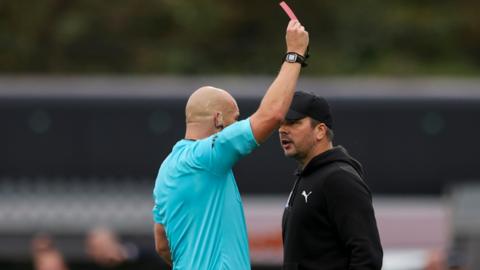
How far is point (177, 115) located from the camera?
15227 millimetres

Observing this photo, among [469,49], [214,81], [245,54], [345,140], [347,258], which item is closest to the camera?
[347,258]

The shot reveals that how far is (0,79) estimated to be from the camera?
691 inches

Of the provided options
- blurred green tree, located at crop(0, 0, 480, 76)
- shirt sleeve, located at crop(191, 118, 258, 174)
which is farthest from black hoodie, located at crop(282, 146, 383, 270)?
blurred green tree, located at crop(0, 0, 480, 76)

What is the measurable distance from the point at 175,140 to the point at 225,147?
10.7 m

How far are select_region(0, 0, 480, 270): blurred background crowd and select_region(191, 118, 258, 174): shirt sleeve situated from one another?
15.2 feet

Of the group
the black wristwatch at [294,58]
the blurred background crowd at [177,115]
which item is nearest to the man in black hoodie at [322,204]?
the black wristwatch at [294,58]

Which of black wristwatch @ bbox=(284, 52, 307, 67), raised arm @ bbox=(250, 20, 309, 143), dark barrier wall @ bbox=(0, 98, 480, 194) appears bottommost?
dark barrier wall @ bbox=(0, 98, 480, 194)

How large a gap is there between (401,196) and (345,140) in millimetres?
1175

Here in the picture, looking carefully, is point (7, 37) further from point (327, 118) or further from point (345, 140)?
point (327, 118)

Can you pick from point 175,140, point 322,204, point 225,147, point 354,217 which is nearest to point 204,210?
point 225,147

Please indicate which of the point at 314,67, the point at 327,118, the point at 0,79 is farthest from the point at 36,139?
the point at 327,118

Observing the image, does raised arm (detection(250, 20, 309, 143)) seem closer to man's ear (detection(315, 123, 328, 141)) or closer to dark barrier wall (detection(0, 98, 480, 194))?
man's ear (detection(315, 123, 328, 141))

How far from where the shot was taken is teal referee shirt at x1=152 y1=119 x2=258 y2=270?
4926mm

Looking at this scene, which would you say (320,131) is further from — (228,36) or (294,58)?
(228,36)
